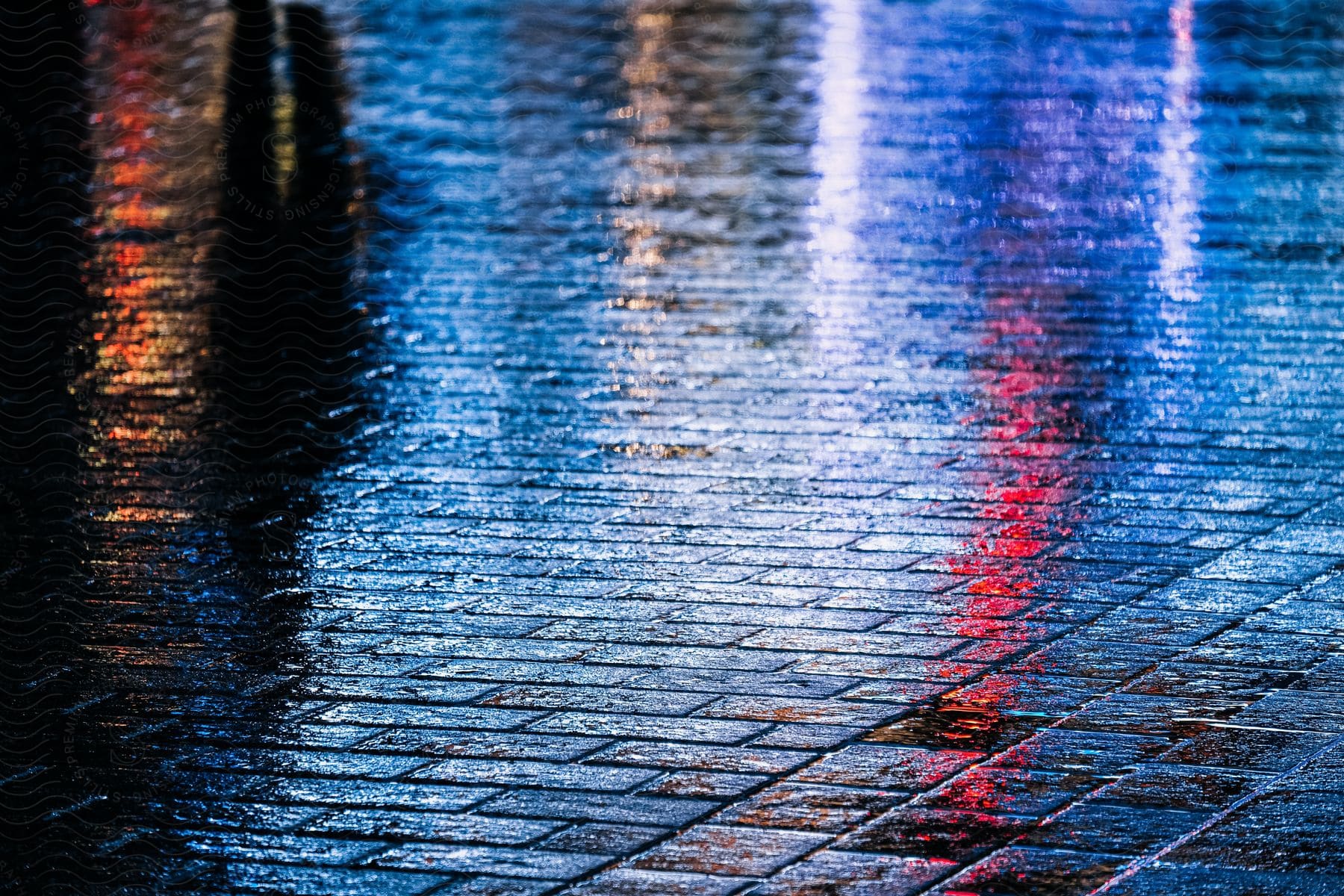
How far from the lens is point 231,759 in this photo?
15.7ft

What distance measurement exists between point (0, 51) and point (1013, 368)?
9843mm

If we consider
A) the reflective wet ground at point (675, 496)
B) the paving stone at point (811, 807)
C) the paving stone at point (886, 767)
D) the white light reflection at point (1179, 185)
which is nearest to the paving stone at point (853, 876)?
the reflective wet ground at point (675, 496)

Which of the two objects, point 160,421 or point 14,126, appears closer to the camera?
point 160,421

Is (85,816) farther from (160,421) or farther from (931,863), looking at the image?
(160,421)

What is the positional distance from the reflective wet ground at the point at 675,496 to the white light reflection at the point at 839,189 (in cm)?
5

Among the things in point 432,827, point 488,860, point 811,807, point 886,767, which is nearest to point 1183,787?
point 886,767

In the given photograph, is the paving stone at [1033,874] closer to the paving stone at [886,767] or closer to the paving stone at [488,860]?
the paving stone at [886,767]

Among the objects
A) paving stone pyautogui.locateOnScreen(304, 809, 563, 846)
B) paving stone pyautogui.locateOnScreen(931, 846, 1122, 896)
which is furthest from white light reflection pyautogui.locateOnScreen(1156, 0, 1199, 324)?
paving stone pyautogui.locateOnScreen(304, 809, 563, 846)

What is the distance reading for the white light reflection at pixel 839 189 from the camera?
8.60 meters

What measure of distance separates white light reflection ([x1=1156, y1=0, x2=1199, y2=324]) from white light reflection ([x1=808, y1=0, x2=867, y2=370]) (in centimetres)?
155

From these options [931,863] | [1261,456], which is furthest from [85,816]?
[1261,456]

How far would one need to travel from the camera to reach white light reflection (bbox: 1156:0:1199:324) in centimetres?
909

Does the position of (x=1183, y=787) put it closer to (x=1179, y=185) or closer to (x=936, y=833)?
(x=936, y=833)

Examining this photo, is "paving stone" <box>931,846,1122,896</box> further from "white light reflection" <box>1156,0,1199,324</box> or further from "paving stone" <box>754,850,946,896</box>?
"white light reflection" <box>1156,0,1199,324</box>
